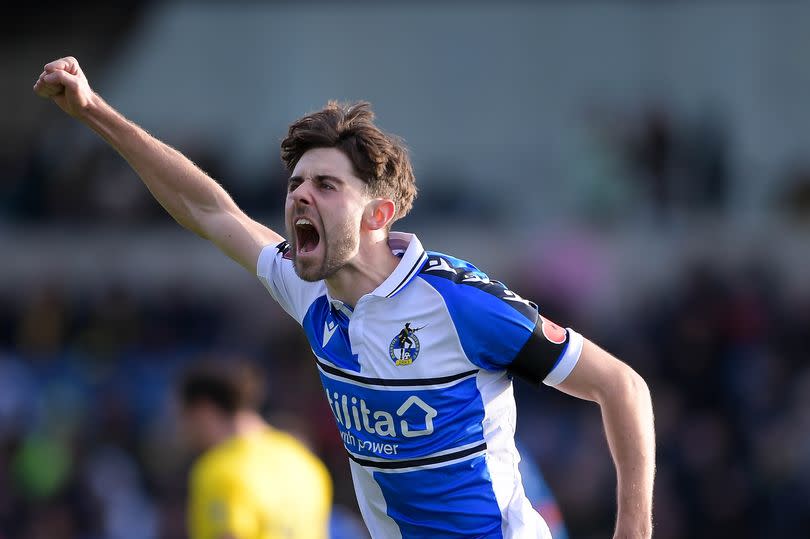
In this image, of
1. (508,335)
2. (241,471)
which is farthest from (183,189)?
(241,471)

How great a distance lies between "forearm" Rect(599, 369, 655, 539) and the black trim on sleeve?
0.66ft

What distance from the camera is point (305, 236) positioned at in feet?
14.7

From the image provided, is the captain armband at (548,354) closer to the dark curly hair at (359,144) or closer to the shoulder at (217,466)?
the dark curly hair at (359,144)

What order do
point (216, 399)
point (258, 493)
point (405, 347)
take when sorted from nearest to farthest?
point (405, 347) → point (258, 493) → point (216, 399)

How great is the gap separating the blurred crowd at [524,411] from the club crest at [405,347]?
5.83 m

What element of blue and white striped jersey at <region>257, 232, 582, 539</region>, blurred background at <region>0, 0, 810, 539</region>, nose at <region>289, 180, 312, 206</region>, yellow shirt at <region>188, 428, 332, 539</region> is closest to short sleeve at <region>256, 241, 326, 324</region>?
blue and white striped jersey at <region>257, 232, 582, 539</region>

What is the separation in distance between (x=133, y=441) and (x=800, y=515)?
585cm

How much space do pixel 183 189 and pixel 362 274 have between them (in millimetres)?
823

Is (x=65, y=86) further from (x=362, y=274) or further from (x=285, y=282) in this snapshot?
(x=362, y=274)

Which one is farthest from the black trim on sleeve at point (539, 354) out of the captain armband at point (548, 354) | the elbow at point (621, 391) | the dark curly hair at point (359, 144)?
the dark curly hair at point (359, 144)

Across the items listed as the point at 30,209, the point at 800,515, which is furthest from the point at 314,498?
the point at 30,209

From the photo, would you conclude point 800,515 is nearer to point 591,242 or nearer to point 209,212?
point 591,242

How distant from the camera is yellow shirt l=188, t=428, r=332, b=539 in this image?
6.48 m

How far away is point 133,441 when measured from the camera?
12422mm
